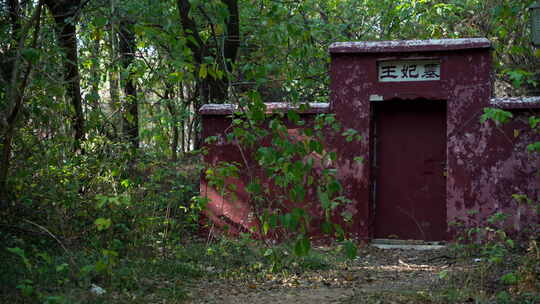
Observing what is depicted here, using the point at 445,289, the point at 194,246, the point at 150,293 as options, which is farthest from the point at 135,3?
the point at 445,289

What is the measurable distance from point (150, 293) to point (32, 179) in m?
2.18

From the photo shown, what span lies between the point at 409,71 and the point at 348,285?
13.2 ft

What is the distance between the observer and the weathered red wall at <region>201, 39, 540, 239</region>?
9391mm

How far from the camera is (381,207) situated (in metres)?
10.2

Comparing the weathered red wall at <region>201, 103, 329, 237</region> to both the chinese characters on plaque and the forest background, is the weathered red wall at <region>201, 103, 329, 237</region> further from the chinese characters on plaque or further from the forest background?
the chinese characters on plaque

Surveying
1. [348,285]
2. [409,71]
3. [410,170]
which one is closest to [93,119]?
[348,285]

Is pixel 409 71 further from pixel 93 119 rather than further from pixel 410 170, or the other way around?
pixel 93 119

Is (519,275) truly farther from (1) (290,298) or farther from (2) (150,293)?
(2) (150,293)

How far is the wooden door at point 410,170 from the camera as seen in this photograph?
9984mm

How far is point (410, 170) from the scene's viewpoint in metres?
10.1

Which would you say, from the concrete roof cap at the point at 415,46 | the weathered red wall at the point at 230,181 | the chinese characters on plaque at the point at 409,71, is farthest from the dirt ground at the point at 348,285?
the concrete roof cap at the point at 415,46

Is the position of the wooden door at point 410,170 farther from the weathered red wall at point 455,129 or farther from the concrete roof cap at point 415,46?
the concrete roof cap at point 415,46

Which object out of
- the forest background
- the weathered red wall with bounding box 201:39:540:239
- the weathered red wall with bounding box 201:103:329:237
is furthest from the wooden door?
the forest background

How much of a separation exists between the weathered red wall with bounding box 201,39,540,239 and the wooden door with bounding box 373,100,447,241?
0.26 m
